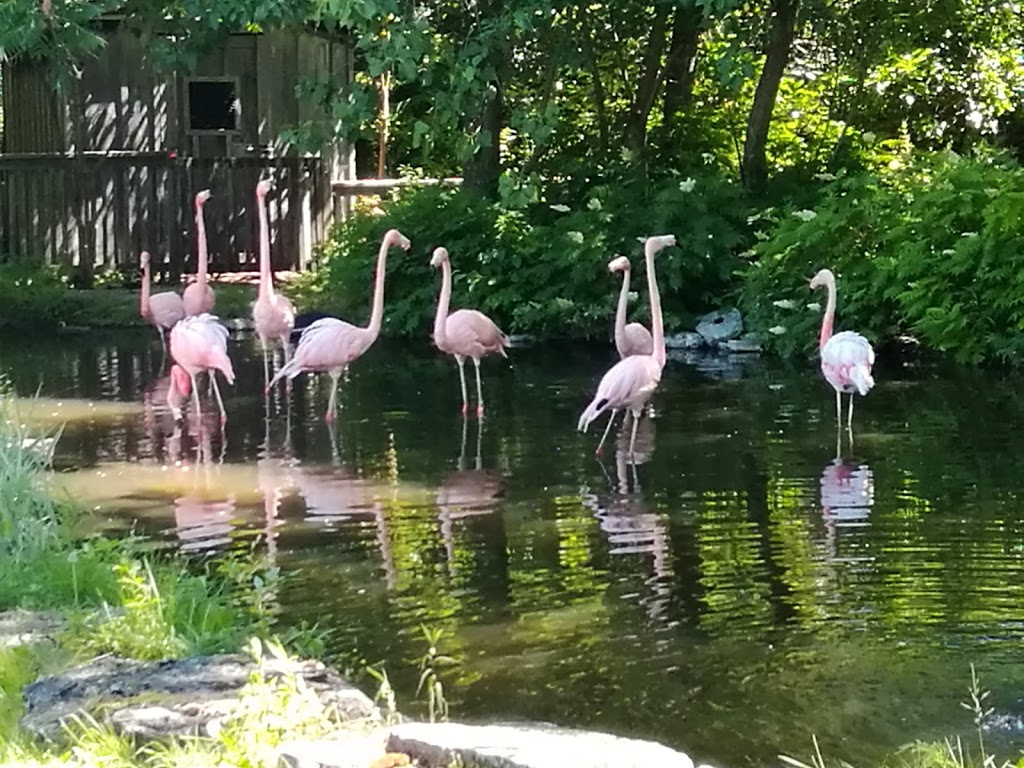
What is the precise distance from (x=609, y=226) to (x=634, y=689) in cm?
1230

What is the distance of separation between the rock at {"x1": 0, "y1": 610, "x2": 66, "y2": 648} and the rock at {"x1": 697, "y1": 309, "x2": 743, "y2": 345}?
38.4 feet

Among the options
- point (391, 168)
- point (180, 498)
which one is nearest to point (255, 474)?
point (180, 498)

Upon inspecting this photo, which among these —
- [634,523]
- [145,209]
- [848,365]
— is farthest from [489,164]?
[634,523]

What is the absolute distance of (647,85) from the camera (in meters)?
19.3

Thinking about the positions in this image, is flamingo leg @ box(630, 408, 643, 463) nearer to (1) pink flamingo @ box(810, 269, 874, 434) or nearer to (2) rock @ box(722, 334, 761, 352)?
(1) pink flamingo @ box(810, 269, 874, 434)

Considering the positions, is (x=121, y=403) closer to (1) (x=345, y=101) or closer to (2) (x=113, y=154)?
(1) (x=345, y=101)

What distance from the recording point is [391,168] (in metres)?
27.8

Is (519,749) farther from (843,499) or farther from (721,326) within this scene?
(721,326)

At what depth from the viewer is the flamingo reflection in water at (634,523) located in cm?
728

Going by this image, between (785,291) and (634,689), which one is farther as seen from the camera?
(785,291)

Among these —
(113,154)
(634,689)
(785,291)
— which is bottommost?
(634,689)

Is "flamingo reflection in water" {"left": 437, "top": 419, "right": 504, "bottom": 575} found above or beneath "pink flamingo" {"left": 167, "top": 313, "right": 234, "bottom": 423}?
beneath

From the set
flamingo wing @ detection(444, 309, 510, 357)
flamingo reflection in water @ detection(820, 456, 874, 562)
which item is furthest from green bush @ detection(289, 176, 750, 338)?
flamingo reflection in water @ detection(820, 456, 874, 562)

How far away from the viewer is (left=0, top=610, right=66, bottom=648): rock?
593cm
